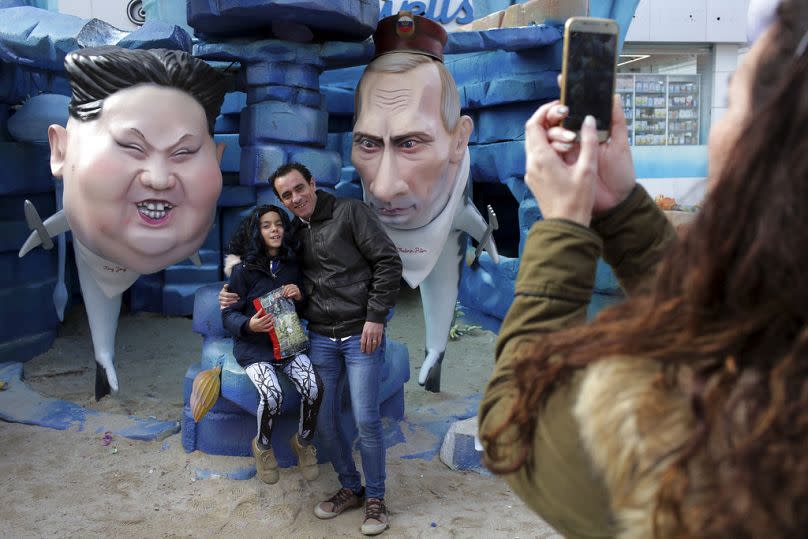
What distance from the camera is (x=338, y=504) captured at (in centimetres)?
337

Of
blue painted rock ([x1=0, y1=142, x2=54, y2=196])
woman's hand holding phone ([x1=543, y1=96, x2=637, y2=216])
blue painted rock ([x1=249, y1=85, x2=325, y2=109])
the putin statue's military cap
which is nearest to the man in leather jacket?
blue painted rock ([x1=249, y1=85, x2=325, y2=109])

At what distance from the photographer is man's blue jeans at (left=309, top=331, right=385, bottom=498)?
3.21 metres

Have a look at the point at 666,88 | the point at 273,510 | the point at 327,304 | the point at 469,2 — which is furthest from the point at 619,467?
the point at 666,88

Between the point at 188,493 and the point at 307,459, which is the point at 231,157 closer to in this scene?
the point at 188,493

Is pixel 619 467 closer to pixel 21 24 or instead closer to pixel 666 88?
pixel 21 24

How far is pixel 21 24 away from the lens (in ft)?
13.0

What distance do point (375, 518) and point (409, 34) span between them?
2315 millimetres

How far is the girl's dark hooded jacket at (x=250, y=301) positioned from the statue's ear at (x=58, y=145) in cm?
108

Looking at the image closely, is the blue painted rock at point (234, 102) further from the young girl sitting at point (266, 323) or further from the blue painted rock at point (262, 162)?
the young girl sitting at point (266, 323)

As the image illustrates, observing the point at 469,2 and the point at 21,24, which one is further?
the point at 469,2

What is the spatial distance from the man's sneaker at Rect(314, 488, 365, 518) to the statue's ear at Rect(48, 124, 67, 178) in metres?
1.98

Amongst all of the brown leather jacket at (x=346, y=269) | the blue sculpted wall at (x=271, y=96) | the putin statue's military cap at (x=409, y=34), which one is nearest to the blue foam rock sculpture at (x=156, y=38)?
the blue sculpted wall at (x=271, y=96)

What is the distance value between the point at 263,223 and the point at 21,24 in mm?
1918

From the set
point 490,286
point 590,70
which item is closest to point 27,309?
point 490,286
